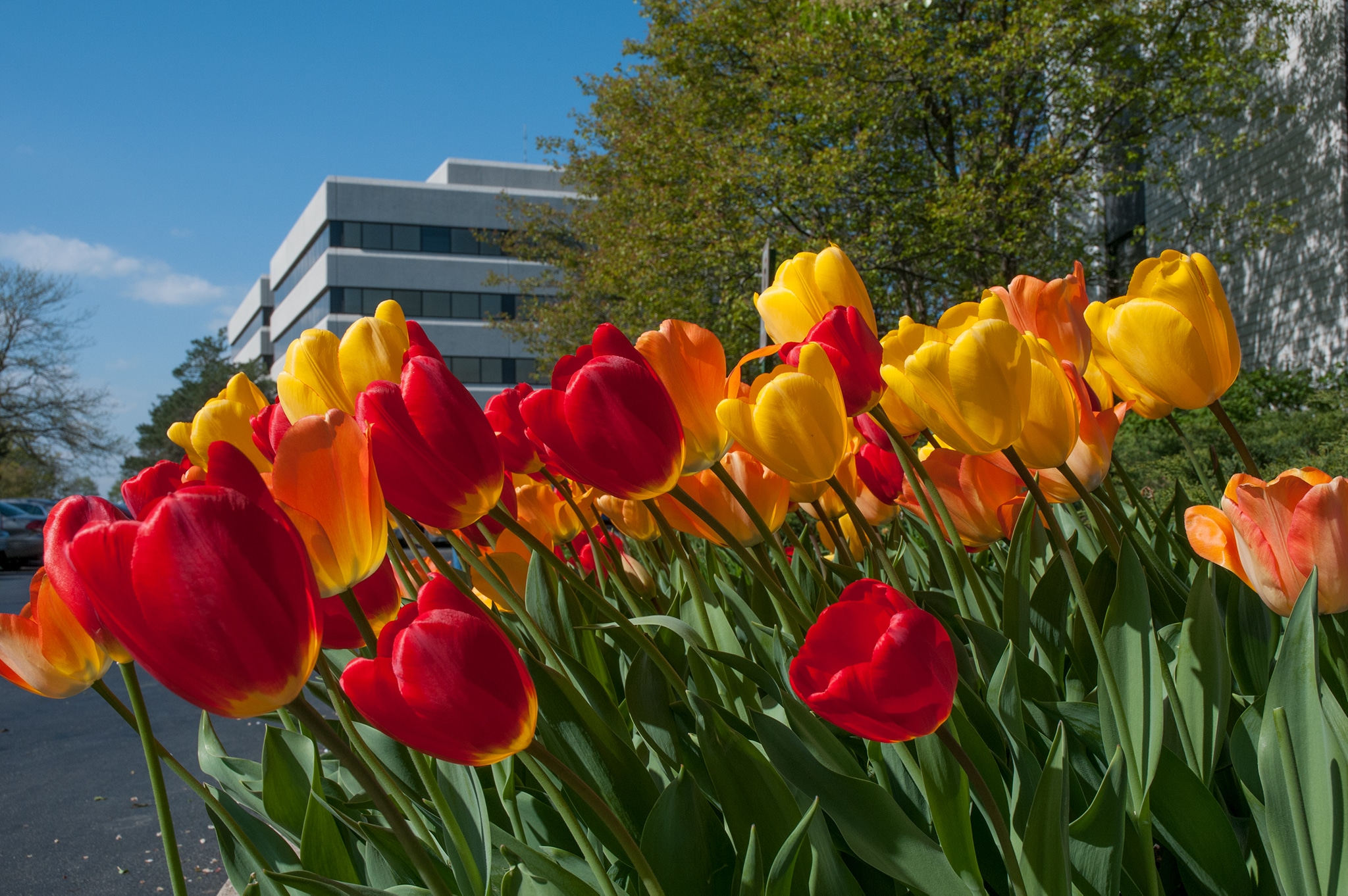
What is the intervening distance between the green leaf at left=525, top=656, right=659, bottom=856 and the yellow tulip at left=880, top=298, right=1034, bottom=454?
39 cm

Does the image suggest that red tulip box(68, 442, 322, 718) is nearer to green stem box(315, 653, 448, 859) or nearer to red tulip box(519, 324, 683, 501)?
green stem box(315, 653, 448, 859)

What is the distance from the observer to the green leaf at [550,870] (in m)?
0.63

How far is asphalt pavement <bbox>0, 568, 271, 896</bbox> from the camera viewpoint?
355 centimetres

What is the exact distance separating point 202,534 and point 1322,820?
0.74m

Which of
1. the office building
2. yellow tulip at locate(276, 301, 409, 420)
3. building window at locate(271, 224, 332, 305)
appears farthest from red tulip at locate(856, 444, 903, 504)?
building window at locate(271, 224, 332, 305)

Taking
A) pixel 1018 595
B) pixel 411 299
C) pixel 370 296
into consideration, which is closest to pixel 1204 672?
pixel 1018 595

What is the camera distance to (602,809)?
1.73 ft

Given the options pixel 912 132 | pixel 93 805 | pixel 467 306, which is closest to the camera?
pixel 93 805

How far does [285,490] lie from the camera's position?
1.96ft

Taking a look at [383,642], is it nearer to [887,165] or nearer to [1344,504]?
[1344,504]

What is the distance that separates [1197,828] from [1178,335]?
1.41ft

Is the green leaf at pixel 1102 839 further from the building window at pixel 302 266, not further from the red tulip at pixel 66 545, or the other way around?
the building window at pixel 302 266

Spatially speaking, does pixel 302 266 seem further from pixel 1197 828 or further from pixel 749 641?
pixel 1197 828

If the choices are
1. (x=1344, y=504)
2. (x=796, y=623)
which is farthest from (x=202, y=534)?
(x=1344, y=504)
